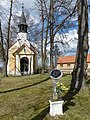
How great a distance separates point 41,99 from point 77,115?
1.96 meters

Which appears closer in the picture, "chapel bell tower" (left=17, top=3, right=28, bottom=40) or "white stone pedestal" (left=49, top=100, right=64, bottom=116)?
"white stone pedestal" (left=49, top=100, right=64, bottom=116)

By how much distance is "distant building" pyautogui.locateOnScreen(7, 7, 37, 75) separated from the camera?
30047mm

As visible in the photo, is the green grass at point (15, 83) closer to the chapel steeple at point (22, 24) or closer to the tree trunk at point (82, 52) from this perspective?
the tree trunk at point (82, 52)

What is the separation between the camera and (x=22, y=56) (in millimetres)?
30234

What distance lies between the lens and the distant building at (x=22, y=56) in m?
30.0

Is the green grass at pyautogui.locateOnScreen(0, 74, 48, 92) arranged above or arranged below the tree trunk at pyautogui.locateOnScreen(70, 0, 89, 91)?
below

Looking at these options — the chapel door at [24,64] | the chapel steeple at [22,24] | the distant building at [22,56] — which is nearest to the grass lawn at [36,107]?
the distant building at [22,56]

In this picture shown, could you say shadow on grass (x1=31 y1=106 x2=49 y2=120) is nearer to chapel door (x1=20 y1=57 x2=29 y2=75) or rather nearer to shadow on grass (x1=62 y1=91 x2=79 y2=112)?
shadow on grass (x1=62 y1=91 x2=79 y2=112)

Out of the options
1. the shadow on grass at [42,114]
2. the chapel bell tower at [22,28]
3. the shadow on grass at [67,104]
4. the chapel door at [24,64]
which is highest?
the chapel bell tower at [22,28]

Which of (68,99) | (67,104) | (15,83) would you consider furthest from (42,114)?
(15,83)

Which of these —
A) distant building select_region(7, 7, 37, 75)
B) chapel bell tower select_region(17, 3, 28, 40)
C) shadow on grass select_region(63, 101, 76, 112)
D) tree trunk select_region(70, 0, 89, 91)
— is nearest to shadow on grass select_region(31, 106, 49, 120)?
shadow on grass select_region(63, 101, 76, 112)

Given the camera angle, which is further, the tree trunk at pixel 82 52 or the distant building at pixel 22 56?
the distant building at pixel 22 56

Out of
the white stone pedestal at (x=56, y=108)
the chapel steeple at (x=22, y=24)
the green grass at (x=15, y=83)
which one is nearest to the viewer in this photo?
the white stone pedestal at (x=56, y=108)

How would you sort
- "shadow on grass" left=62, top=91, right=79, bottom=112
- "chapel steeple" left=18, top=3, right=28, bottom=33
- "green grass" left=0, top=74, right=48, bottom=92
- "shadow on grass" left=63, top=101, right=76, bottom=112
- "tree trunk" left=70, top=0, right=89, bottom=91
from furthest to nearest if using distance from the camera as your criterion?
"chapel steeple" left=18, top=3, right=28, bottom=33 → "green grass" left=0, top=74, right=48, bottom=92 → "tree trunk" left=70, top=0, right=89, bottom=91 → "shadow on grass" left=62, top=91, right=79, bottom=112 → "shadow on grass" left=63, top=101, right=76, bottom=112
